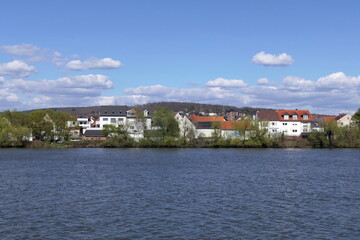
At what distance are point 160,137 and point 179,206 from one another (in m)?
79.6

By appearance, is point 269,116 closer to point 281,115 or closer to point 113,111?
point 281,115

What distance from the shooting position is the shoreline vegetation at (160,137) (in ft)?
340

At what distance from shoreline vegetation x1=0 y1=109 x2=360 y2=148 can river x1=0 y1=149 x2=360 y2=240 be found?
57974 mm

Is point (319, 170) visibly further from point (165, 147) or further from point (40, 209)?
point (165, 147)

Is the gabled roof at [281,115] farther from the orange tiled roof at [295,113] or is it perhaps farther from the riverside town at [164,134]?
the riverside town at [164,134]

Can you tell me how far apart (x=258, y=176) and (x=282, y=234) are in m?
23.9

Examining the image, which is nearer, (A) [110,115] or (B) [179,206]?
(B) [179,206]

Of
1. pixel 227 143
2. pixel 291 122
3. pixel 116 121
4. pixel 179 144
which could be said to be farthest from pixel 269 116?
pixel 116 121

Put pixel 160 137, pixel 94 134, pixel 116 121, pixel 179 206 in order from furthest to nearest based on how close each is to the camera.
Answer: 1. pixel 116 121
2. pixel 94 134
3. pixel 160 137
4. pixel 179 206

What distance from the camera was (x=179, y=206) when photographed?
28703 millimetres

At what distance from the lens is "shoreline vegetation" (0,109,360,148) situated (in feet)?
340

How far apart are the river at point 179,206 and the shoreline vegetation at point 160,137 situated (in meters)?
58.0

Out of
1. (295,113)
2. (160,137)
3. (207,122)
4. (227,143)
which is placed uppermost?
(295,113)

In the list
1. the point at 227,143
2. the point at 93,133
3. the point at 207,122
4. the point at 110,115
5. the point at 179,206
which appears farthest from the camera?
the point at 110,115
